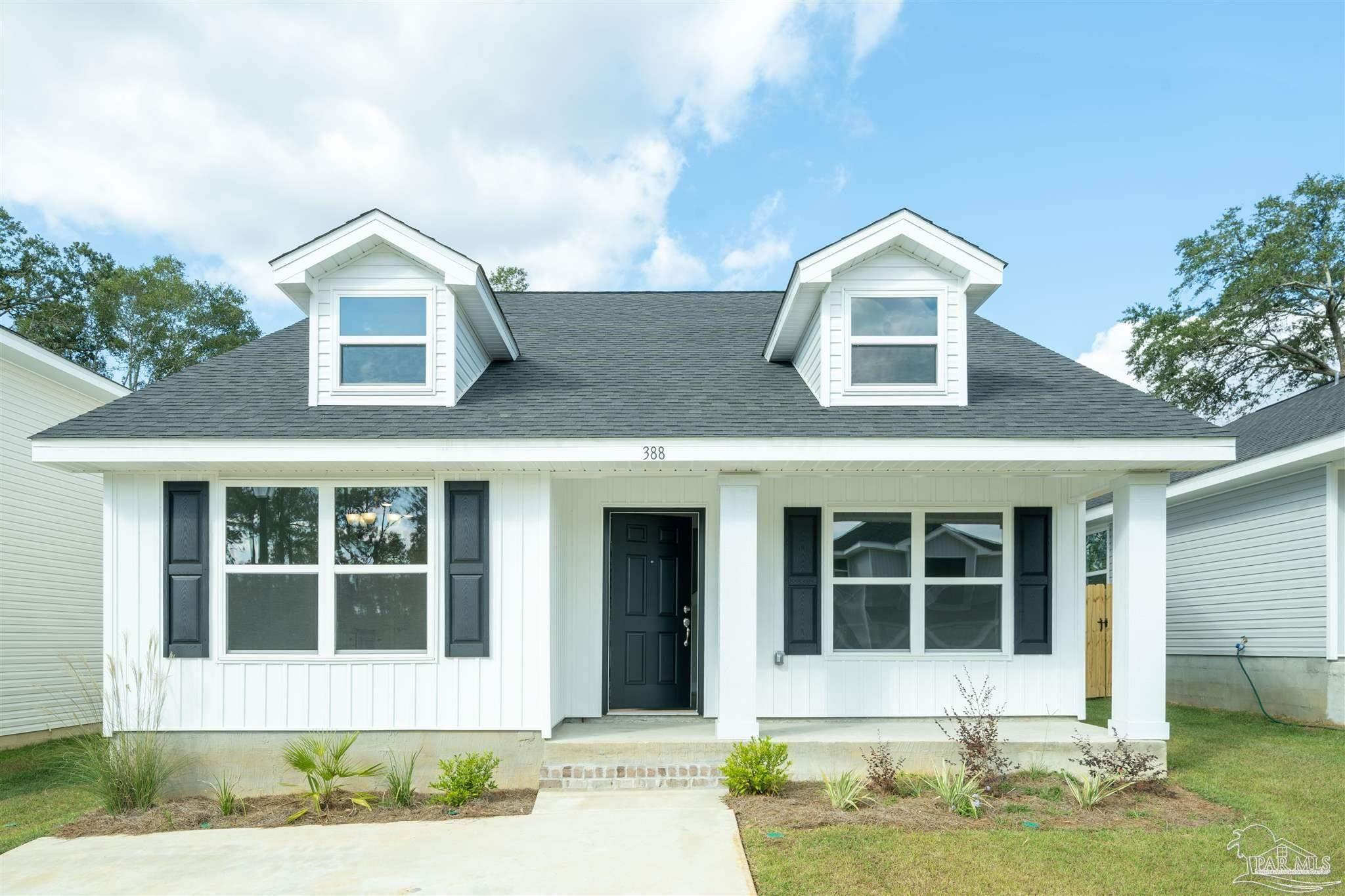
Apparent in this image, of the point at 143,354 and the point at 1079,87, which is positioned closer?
the point at 1079,87

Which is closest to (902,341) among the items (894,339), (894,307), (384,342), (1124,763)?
(894,339)

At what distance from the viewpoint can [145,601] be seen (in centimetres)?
762

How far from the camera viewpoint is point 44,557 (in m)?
11.0

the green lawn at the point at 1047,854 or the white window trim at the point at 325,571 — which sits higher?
the white window trim at the point at 325,571

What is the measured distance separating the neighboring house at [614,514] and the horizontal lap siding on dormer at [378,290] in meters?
0.03

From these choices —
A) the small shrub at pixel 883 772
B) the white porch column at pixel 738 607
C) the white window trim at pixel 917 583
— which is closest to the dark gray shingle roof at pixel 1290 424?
the white window trim at pixel 917 583

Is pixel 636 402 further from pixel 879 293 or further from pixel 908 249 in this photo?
pixel 908 249

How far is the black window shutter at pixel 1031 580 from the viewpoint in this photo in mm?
8547

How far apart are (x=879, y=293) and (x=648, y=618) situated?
13.1ft

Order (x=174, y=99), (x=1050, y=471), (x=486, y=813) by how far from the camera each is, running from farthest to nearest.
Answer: (x=174, y=99), (x=1050, y=471), (x=486, y=813)

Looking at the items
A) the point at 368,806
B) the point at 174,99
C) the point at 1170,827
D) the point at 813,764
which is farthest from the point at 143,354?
the point at 1170,827

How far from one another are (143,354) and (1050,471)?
27.6 m

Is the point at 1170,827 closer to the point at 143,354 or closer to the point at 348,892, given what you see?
the point at 348,892

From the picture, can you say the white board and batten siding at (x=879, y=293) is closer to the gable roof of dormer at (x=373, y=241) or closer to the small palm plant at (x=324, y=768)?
the gable roof of dormer at (x=373, y=241)
